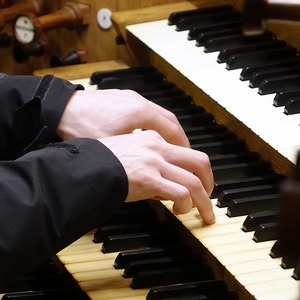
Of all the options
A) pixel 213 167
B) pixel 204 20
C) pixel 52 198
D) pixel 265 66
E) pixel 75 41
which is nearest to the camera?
pixel 52 198

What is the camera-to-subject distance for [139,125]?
146cm

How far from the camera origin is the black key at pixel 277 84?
1648 mm

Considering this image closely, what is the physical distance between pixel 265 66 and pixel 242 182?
40 centimetres

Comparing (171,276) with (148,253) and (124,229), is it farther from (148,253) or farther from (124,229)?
(124,229)

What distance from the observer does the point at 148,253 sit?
1.35m

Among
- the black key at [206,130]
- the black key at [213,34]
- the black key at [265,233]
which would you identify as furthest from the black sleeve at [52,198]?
the black key at [213,34]

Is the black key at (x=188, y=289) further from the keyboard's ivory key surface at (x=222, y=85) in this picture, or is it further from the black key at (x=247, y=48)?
the black key at (x=247, y=48)

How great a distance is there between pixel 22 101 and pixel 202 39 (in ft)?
1.88

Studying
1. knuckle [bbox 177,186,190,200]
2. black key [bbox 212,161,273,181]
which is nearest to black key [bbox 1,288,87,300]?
knuckle [bbox 177,186,190,200]

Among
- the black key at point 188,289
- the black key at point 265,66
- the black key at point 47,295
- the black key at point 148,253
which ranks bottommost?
the black key at point 47,295

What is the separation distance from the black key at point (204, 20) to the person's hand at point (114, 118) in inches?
23.2

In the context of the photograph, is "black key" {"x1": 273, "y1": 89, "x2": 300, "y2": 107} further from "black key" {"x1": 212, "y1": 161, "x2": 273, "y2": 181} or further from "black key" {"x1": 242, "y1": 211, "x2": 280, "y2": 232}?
"black key" {"x1": 242, "y1": 211, "x2": 280, "y2": 232}

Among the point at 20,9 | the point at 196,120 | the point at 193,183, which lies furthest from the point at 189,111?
the point at 20,9

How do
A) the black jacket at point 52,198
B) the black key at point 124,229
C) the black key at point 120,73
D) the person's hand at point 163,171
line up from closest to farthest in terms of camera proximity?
1. the black jacket at point 52,198
2. the person's hand at point 163,171
3. the black key at point 124,229
4. the black key at point 120,73
